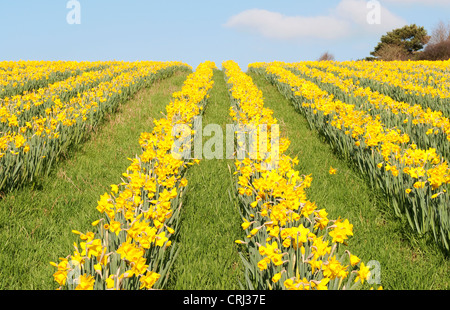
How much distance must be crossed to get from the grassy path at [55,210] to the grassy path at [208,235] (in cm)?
113

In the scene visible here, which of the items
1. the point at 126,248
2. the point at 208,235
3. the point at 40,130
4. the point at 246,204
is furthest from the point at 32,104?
the point at 126,248

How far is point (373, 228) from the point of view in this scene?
3883 millimetres

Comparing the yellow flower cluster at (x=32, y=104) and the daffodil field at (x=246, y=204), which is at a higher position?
the yellow flower cluster at (x=32, y=104)

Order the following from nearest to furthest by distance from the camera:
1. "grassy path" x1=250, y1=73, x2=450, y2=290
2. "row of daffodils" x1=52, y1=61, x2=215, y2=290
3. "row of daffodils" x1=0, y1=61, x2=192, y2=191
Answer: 1. "row of daffodils" x1=52, y1=61, x2=215, y2=290
2. "grassy path" x1=250, y1=73, x2=450, y2=290
3. "row of daffodils" x1=0, y1=61, x2=192, y2=191

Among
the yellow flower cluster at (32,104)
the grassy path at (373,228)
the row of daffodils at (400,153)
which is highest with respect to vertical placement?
the yellow flower cluster at (32,104)

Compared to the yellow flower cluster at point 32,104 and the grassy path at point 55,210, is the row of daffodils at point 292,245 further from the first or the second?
the yellow flower cluster at point 32,104

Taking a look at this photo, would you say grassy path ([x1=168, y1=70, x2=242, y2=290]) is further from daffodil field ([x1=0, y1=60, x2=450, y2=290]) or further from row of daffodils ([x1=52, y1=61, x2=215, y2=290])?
row of daffodils ([x1=52, y1=61, x2=215, y2=290])

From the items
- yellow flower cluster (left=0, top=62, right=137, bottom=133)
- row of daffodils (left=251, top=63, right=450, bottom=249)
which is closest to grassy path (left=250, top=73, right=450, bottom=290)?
row of daffodils (left=251, top=63, right=450, bottom=249)

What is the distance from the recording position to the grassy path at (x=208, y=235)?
115 inches

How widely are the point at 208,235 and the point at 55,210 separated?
206cm

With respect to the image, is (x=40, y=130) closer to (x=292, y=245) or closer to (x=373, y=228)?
(x=292, y=245)

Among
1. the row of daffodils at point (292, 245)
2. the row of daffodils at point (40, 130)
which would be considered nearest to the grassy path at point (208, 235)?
the row of daffodils at point (292, 245)

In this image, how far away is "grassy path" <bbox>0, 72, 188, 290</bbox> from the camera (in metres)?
3.12

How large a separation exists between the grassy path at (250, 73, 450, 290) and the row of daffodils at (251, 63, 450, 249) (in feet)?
0.57
